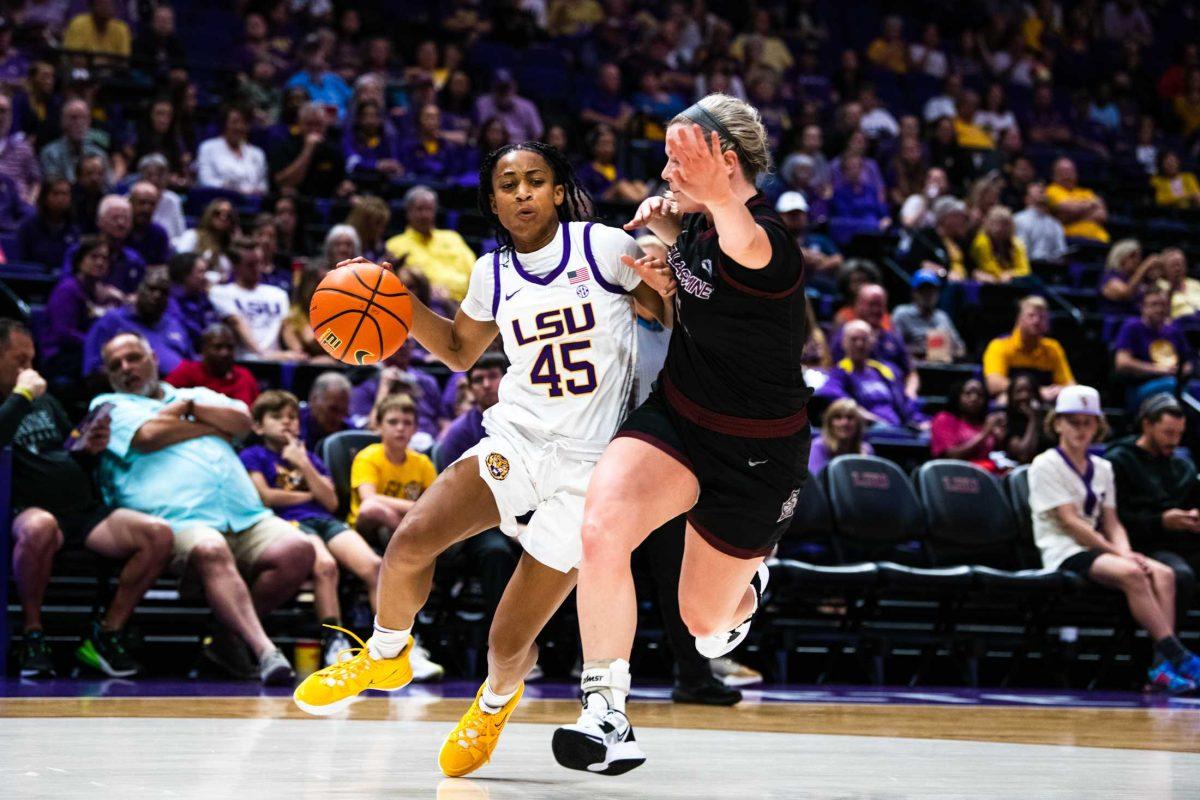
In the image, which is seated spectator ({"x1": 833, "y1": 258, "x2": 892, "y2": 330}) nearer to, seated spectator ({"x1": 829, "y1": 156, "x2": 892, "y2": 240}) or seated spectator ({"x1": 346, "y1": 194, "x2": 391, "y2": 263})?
seated spectator ({"x1": 829, "y1": 156, "x2": 892, "y2": 240})

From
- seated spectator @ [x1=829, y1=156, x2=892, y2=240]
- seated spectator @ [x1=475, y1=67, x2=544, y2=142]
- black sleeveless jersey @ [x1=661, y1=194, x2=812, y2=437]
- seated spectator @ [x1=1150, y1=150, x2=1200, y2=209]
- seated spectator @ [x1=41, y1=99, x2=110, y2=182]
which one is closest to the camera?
black sleeveless jersey @ [x1=661, y1=194, x2=812, y2=437]

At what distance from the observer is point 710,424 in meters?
3.92

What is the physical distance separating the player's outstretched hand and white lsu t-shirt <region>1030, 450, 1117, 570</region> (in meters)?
5.23

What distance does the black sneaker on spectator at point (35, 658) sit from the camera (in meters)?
6.70

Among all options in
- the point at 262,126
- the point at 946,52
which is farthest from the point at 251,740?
the point at 946,52

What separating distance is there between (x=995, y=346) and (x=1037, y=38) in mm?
9330

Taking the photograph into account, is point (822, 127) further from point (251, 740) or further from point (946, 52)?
point (251, 740)

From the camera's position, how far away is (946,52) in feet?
59.0

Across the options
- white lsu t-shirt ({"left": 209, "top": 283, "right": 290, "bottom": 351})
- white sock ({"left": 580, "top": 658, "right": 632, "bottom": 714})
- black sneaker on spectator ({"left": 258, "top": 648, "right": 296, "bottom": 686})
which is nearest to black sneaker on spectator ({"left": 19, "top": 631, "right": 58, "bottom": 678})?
black sneaker on spectator ({"left": 258, "top": 648, "right": 296, "bottom": 686})

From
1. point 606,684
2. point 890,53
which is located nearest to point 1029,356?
point 606,684

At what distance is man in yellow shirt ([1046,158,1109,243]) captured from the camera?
14336 millimetres

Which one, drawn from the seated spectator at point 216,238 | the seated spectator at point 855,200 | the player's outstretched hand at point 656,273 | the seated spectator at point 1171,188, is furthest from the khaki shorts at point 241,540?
the seated spectator at point 1171,188

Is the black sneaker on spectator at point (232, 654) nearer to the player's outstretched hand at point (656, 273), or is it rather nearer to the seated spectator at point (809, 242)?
the player's outstretched hand at point (656, 273)

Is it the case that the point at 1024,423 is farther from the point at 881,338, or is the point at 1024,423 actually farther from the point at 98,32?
the point at 98,32
